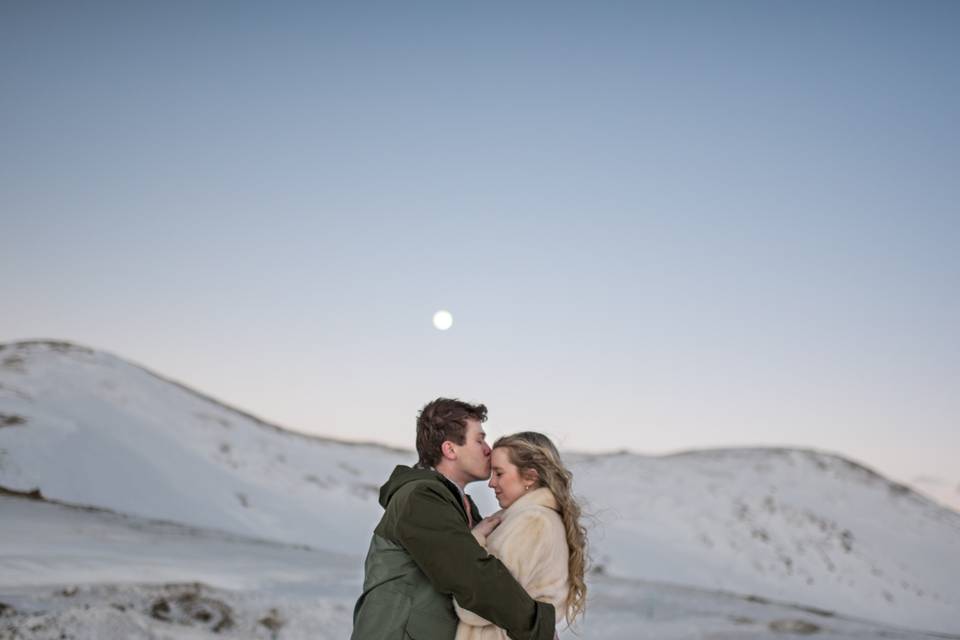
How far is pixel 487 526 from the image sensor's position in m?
3.97

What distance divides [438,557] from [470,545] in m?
0.15

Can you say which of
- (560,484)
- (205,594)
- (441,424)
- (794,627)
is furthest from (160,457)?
(560,484)

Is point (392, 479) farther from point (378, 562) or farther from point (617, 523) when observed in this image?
point (617, 523)

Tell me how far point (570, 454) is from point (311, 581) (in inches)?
715

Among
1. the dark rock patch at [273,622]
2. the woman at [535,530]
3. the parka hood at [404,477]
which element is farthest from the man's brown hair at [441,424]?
the dark rock patch at [273,622]

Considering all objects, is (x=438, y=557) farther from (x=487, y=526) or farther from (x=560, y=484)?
(x=560, y=484)

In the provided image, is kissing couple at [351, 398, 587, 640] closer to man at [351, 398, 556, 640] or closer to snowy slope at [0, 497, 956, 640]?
man at [351, 398, 556, 640]

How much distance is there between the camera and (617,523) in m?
23.1

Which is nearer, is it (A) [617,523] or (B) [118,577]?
(B) [118,577]

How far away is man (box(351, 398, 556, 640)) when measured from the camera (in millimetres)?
3527

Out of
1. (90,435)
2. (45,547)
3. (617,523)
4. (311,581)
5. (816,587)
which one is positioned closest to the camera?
(45,547)

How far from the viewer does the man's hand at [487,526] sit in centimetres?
392

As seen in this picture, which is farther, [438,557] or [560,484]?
[560,484]

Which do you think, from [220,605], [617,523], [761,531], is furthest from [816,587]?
[220,605]
